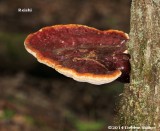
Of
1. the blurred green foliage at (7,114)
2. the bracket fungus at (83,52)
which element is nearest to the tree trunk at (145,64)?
the bracket fungus at (83,52)

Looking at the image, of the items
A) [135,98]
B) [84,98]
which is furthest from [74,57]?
[84,98]

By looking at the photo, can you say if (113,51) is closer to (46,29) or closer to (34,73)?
(46,29)

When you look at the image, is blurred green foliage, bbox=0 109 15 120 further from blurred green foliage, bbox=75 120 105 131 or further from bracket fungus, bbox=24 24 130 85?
bracket fungus, bbox=24 24 130 85

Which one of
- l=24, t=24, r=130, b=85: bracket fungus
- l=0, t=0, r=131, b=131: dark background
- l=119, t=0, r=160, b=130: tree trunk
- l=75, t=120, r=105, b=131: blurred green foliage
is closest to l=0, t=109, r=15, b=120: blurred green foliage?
l=0, t=0, r=131, b=131: dark background

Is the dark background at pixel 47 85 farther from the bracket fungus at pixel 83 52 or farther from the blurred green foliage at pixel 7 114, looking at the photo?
the bracket fungus at pixel 83 52

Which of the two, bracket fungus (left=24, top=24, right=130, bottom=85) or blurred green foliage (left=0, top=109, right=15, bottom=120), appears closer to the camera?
bracket fungus (left=24, top=24, right=130, bottom=85)

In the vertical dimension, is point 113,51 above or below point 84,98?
above

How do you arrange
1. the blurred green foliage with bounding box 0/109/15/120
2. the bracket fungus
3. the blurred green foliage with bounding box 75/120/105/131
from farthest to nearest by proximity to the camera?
1. the blurred green foliage with bounding box 75/120/105/131
2. the blurred green foliage with bounding box 0/109/15/120
3. the bracket fungus
